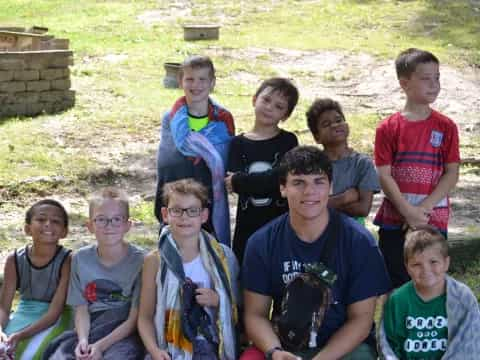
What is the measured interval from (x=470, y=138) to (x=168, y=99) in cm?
376

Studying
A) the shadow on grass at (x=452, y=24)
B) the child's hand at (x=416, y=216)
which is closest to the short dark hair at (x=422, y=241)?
the child's hand at (x=416, y=216)

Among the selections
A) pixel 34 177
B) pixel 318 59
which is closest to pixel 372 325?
pixel 34 177

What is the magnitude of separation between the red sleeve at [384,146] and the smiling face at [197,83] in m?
0.88

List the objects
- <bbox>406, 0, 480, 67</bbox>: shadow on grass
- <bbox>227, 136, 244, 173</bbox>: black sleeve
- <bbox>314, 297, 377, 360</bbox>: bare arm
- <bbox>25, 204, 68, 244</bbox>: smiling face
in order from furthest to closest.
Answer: <bbox>406, 0, 480, 67</bbox>: shadow on grass, <bbox>227, 136, 244, 173</bbox>: black sleeve, <bbox>25, 204, 68, 244</bbox>: smiling face, <bbox>314, 297, 377, 360</bbox>: bare arm

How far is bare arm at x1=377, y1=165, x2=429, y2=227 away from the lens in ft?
14.3

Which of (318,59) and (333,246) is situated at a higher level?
(318,59)

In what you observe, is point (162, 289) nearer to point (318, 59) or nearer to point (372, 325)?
point (372, 325)

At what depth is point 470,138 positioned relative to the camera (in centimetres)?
1018

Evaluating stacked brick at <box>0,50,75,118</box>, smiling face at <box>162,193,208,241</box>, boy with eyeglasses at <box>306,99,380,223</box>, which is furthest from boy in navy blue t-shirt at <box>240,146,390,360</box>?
stacked brick at <box>0,50,75,118</box>

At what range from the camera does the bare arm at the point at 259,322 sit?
3.78 metres

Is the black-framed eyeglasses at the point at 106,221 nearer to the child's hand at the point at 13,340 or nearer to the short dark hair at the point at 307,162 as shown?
the child's hand at the point at 13,340

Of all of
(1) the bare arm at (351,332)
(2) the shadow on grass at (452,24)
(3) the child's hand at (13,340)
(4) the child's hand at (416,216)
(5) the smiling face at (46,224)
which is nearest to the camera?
(1) the bare arm at (351,332)

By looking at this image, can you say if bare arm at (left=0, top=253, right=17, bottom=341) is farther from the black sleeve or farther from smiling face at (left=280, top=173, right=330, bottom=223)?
smiling face at (left=280, top=173, right=330, bottom=223)

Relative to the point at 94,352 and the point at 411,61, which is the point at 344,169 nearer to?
the point at 411,61
